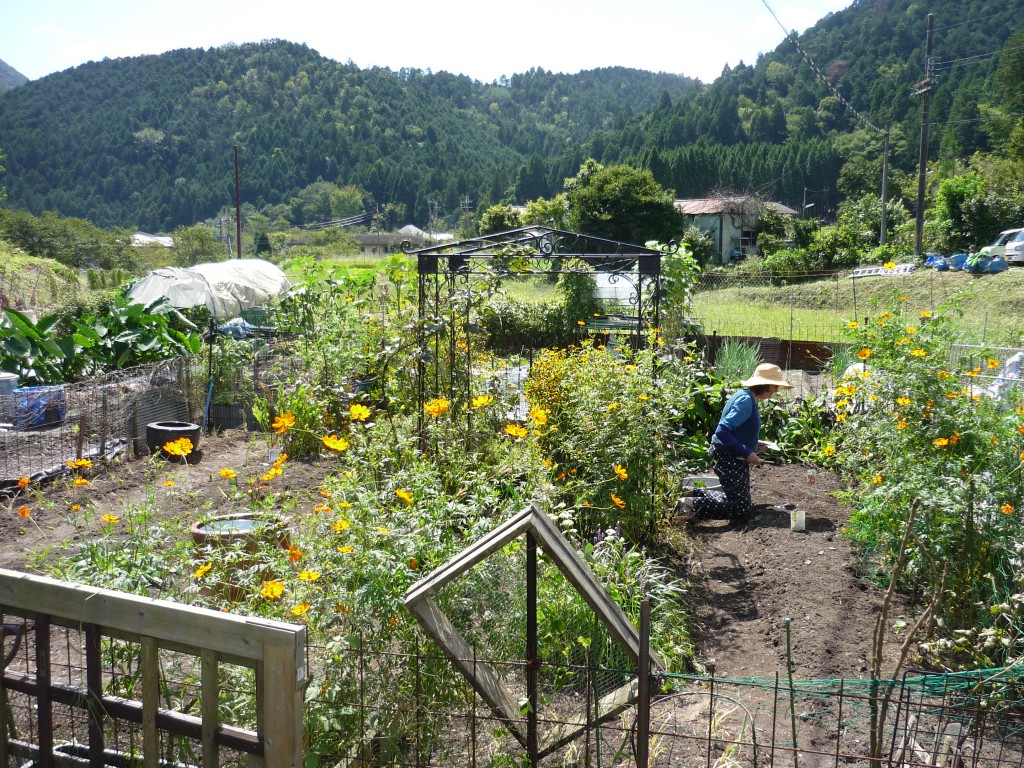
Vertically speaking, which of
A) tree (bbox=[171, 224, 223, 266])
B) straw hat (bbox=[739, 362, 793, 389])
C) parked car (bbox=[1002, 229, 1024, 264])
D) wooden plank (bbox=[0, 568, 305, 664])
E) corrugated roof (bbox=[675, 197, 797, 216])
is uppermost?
corrugated roof (bbox=[675, 197, 797, 216])

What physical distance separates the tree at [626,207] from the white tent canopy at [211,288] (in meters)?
20.6

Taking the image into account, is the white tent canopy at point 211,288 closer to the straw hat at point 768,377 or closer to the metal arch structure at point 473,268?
the metal arch structure at point 473,268

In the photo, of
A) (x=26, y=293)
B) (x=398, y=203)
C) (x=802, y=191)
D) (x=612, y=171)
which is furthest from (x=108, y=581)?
(x=398, y=203)

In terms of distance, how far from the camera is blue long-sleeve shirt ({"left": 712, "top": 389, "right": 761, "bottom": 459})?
5793 mm

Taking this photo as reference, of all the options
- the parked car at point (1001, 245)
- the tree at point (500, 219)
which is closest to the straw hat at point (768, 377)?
the parked car at point (1001, 245)

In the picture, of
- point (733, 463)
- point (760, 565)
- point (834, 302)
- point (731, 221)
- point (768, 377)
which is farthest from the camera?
point (731, 221)

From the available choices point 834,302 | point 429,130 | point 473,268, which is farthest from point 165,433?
point 429,130

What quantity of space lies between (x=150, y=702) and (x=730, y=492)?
14.6 ft

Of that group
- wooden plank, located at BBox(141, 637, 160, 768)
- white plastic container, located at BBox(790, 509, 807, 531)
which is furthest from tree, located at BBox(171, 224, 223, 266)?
wooden plank, located at BBox(141, 637, 160, 768)

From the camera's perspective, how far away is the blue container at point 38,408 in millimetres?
7445

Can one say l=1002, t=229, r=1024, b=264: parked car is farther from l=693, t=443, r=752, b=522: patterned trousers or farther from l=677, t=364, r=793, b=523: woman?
l=693, t=443, r=752, b=522: patterned trousers

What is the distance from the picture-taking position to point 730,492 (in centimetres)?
586

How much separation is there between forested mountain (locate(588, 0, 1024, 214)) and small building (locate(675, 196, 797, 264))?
7.03 metres

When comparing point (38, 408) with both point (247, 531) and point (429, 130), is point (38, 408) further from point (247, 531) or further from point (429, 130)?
point (429, 130)
